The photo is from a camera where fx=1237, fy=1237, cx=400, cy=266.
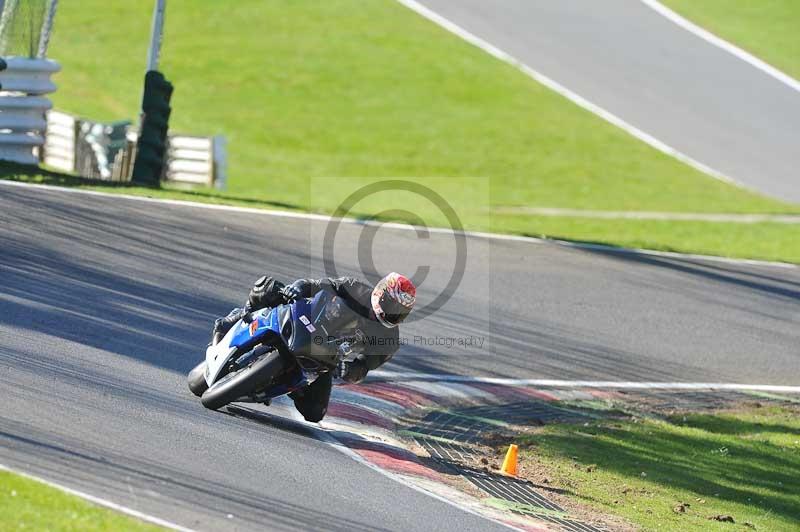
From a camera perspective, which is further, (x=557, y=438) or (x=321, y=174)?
(x=321, y=174)

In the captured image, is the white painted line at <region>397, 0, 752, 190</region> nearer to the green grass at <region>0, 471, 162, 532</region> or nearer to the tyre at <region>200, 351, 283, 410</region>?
the tyre at <region>200, 351, 283, 410</region>

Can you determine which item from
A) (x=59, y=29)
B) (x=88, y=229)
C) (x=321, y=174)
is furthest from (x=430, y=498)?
(x=59, y=29)

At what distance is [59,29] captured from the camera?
40688 mm

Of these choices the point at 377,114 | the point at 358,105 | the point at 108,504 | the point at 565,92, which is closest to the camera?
the point at 108,504

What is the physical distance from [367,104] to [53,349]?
1013 inches

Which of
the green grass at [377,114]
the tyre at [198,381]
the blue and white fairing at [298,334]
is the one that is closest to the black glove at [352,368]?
the blue and white fairing at [298,334]

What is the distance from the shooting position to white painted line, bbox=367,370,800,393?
12625 millimetres

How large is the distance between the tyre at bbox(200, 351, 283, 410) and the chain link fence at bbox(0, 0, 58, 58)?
10.9m

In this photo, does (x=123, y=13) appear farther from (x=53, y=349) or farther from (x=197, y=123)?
(x=53, y=349)

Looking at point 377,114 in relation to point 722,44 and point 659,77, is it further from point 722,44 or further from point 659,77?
point 722,44

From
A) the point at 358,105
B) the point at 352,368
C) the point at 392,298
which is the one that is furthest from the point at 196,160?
the point at 392,298

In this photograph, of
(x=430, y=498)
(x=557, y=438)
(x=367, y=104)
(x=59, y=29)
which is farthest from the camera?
(x=59, y=29)

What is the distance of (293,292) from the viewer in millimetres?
9414

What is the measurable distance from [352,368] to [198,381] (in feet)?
4.64
